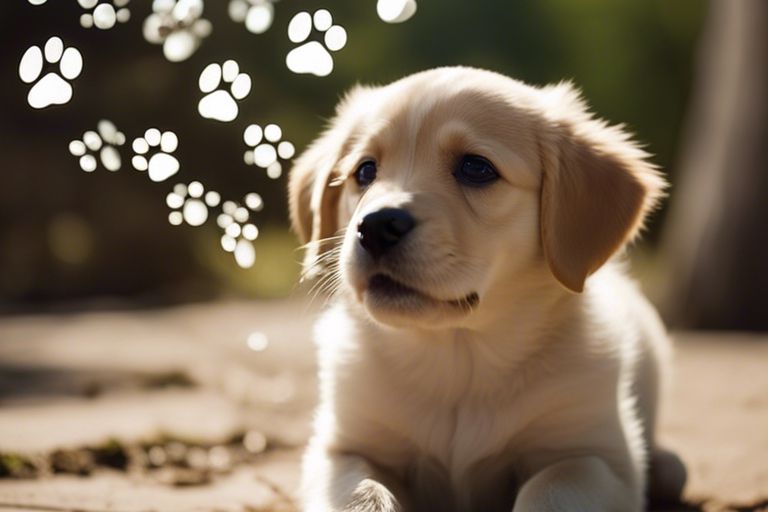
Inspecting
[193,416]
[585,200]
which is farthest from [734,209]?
[585,200]

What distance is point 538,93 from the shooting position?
11.5 feet

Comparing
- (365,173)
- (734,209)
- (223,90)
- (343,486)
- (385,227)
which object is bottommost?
(343,486)

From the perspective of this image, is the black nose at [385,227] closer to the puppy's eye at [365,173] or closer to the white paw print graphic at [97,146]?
the puppy's eye at [365,173]

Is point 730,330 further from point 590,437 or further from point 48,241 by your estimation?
point 48,241

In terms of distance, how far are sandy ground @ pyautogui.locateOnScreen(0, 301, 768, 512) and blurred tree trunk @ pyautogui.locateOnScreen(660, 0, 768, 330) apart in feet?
2.85

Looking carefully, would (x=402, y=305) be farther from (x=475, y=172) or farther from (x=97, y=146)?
(x=97, y=146)

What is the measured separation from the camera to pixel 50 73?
3551 mm

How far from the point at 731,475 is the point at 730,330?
183 inches

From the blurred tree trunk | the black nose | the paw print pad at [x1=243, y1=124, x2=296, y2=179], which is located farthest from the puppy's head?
the blurred tree trunk

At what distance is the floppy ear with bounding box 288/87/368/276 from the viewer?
361 cm

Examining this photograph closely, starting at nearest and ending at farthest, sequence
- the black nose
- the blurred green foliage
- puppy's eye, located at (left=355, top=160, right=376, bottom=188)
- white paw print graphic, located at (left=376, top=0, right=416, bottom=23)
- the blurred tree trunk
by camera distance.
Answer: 1. the black nose
2. puppy's eye, located at (left=355, top=160, right=376, bottom=188)
3. white paw print graphic, located at (left=376, top=0, right=416, bottom=23)
4. the blurred tree trunk
5. the blurred green foliage

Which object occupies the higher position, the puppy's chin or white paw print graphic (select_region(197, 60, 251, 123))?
white paw print graphic (select_region(197, 60, 251, 123))

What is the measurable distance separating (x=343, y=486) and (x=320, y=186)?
1186 mm

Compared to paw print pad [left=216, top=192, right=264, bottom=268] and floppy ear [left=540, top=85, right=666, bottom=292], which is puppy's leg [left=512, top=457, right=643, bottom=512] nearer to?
floppy ear [left=540, top=85, right=666, bottom=292]
